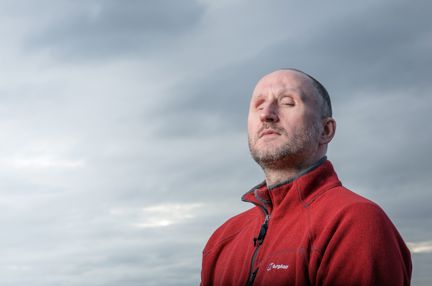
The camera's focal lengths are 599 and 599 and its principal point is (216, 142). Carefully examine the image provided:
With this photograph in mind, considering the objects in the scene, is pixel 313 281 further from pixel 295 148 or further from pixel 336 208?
pixel 295 148

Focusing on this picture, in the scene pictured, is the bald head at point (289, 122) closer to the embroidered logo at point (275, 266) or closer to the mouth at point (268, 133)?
the mouth at point (268, 133)

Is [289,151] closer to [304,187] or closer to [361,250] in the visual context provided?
[304,187]

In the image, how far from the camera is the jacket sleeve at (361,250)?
3904 mm

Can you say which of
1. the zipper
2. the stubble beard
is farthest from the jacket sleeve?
the stubble beard

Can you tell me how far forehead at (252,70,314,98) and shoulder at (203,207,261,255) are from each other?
113cm

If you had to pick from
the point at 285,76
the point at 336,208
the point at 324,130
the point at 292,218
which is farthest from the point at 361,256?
the point at 285,76

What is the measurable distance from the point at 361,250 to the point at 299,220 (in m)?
0.66

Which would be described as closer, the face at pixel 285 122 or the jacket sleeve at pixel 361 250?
the jacket sleeve at pixel 361 250

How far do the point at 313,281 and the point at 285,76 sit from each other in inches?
75.2

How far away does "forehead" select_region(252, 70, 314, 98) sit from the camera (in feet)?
16.7

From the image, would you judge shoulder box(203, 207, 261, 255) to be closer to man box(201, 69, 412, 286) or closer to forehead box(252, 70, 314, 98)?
man box(201, 69, 412, 286)

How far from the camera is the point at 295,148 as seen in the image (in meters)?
4.86

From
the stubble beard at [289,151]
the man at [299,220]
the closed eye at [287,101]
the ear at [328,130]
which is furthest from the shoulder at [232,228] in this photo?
the closed eye at [287,101]

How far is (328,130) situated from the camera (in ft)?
17.0
